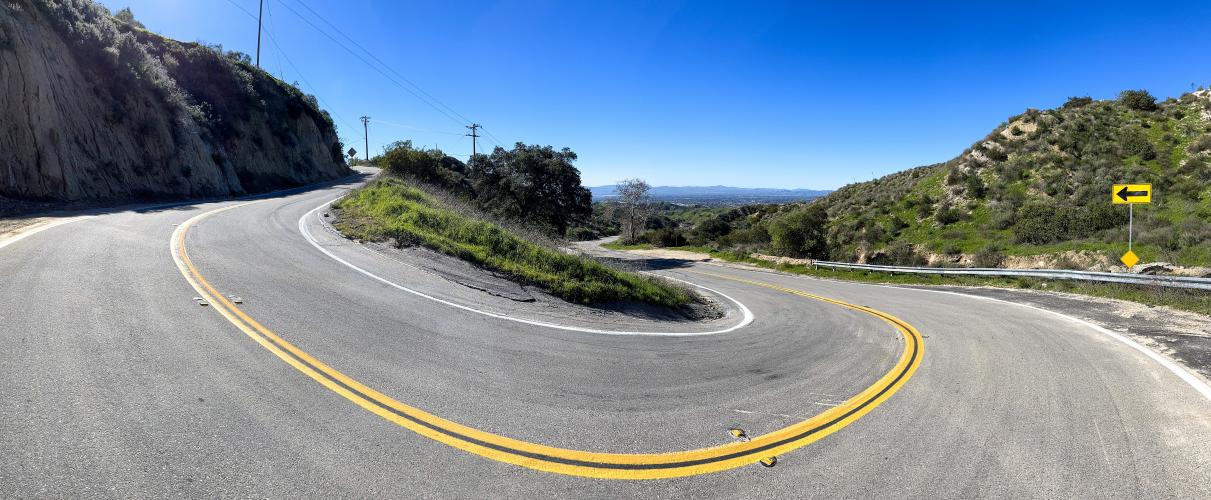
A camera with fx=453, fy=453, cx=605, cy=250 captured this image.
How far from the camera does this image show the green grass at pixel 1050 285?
9984 mm

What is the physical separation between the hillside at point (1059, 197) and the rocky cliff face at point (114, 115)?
3726cm

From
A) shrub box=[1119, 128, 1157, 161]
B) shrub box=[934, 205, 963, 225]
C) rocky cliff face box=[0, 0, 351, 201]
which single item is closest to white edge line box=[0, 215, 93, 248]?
rocky cliff face box=[0, 0, 351, 201]

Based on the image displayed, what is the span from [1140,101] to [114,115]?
6220 cm

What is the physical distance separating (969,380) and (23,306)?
1230cm

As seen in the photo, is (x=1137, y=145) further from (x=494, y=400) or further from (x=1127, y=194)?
(x=494, y=400)

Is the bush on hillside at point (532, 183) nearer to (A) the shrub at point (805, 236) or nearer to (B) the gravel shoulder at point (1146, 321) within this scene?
(A) the shrub at point (805, 236)

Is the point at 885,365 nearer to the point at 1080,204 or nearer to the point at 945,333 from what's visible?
the point at 945,333

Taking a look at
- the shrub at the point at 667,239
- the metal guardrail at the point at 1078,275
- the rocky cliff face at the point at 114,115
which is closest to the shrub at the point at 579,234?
the shrub at the point at 667,239

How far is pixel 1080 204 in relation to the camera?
75.7ft

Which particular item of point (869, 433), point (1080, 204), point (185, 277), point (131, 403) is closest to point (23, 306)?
point (185, 277)

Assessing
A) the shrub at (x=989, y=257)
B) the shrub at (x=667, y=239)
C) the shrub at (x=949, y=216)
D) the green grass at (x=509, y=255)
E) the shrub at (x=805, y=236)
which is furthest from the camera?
the shrub at (x=667, y=239)

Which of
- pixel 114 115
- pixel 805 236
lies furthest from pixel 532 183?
pixel 114 115

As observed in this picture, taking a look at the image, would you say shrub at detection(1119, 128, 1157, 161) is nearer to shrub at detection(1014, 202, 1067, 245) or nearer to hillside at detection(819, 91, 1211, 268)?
hillside at detection(819, 91, 1211, 268)

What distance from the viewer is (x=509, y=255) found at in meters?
11.7
